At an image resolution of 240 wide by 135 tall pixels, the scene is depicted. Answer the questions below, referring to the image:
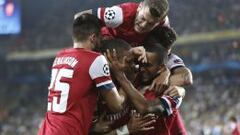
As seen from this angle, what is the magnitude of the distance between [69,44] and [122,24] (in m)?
21.7

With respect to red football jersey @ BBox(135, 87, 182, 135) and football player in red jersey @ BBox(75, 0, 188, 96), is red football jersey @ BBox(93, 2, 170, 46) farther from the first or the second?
red football jersey @ BBox(135, 87, 182, 135)

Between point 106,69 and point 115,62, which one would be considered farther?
point 115,62

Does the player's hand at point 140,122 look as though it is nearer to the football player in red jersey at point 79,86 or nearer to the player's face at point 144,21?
the football player in red jersey at point 79,86

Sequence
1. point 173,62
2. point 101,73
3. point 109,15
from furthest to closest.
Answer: point 173,62 → point 109,15 → point 101,73

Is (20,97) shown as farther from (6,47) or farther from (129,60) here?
(129,60)

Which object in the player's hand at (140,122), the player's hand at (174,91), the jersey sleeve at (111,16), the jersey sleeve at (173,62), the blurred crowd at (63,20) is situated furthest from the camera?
the blurred crowd at (63,20)

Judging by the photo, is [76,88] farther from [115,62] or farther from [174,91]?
[174,91]

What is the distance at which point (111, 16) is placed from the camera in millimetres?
4691

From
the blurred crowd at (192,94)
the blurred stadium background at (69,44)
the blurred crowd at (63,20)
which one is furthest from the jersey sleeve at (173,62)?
the blurred crowd at (63,20)

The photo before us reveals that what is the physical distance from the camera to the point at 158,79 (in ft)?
14.5

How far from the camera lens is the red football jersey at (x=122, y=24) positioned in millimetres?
4715

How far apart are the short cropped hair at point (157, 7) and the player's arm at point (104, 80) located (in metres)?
0.65

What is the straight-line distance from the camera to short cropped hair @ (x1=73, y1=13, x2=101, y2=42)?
418cm

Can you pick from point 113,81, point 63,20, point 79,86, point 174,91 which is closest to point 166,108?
point 174,91
